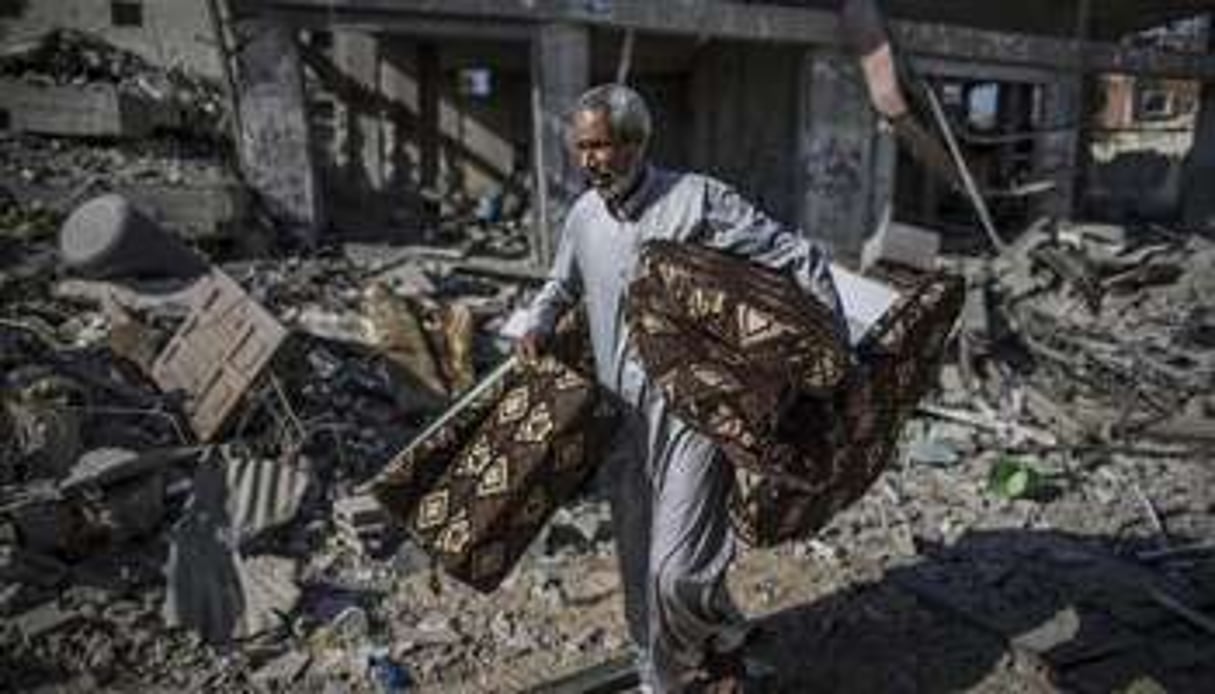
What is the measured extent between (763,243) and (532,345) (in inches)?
31.6

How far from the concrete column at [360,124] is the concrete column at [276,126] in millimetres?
3190

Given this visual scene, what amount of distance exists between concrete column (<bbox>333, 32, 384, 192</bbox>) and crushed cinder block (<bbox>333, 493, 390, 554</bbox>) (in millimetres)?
8694

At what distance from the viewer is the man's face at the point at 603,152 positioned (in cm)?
301

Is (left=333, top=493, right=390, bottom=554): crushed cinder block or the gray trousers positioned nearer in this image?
the gray trousers

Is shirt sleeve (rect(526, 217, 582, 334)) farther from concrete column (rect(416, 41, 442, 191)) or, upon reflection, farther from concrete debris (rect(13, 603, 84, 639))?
concrete column (rect(416, 41, 442, 191))

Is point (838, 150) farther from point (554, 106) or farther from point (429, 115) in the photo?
point (429, 115)

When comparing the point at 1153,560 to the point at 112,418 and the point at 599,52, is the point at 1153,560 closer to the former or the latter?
the point at 112,418

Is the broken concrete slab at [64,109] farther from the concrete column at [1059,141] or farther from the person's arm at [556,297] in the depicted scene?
the concrete column at [1059,141]

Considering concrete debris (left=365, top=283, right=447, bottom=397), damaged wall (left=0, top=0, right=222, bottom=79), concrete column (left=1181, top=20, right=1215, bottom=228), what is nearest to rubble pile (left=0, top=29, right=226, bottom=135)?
damaged wall (left=0, top=0, right=222, bottom=79)

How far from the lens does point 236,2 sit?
31.9 ft

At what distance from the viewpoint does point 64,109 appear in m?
10.5

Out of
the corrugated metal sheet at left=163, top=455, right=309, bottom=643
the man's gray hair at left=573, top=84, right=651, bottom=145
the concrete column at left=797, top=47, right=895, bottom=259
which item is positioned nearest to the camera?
the man's gray hair at left=573, top=84, right=651, bottom=145

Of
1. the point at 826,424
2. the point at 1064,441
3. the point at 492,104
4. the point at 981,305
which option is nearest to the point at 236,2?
the point at 492,104

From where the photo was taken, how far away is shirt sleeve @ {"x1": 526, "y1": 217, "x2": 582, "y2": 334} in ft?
11.4
